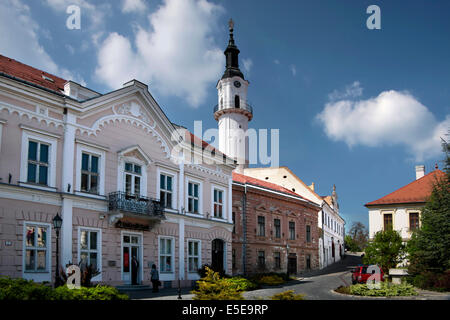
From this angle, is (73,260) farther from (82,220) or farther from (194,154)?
(194,154)

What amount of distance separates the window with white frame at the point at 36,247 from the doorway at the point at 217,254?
1245 centimetres

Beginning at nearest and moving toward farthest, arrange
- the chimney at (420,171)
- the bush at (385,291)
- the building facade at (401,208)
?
the bush at (385,291) < the building facade at (401,208) < the chimney at (420,171)

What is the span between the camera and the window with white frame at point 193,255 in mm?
27312

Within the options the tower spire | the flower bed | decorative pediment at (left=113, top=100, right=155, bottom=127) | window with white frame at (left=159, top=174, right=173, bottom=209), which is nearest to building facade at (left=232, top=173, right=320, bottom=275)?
window with white frame at (left=159, top=174, right=173, bottom=209)

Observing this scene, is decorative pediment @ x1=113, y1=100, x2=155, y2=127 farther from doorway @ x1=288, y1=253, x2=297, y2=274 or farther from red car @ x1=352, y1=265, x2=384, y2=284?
doorway @ x1=288, y1=253, x2=297, y2=274

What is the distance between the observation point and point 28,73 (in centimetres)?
2222

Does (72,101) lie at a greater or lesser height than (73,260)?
greater

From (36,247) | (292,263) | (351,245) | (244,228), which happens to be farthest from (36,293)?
(351,245)

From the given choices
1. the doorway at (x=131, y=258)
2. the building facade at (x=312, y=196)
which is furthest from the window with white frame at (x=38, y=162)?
the building facade at (x=312, y=196)

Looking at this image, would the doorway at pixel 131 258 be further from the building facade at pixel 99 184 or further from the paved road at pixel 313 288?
the paved road at pixel 313 288

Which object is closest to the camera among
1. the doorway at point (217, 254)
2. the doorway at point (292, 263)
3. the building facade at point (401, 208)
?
the doorway at point (217, 254)

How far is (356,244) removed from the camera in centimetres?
9012
